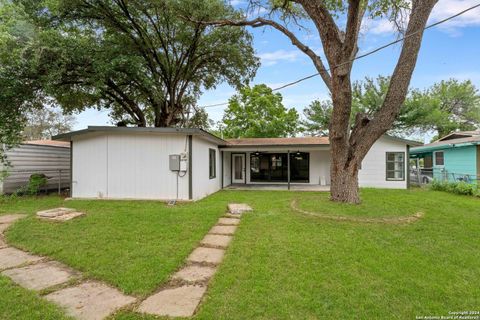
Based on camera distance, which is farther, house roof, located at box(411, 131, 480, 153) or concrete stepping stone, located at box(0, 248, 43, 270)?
house roof, located at box(411, 131, 480, 153)

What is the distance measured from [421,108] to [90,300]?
23.4 metres

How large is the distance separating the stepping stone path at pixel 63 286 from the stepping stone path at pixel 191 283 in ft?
0.99

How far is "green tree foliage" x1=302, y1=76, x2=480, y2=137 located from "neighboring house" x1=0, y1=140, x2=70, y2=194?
19108 mm

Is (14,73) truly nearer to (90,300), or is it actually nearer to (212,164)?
(212,164)

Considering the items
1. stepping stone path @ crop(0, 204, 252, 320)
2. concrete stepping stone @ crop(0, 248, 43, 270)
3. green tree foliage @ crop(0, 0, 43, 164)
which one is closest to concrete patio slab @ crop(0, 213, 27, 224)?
stepping stone path @ crop(0, 204, 252, 320)

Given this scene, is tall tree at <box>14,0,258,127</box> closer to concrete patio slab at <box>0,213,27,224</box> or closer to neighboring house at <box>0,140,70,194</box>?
neighboring house at <box>0,140,70,194</box>

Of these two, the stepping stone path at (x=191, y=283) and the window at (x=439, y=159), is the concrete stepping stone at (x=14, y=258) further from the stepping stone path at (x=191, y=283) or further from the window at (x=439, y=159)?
the window at (x=439, y=159)

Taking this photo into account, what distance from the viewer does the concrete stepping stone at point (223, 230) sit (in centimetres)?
523

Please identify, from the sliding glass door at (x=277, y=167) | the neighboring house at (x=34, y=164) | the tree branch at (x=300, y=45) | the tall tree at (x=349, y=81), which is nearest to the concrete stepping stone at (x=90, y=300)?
the tall tree at (x=349, y=81)

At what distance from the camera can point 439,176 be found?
14.9 metres

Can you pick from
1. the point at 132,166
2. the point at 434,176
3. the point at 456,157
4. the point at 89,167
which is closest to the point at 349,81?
the point at 132,166

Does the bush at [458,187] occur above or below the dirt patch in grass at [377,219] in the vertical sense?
above

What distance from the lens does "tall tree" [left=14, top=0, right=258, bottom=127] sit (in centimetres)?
952

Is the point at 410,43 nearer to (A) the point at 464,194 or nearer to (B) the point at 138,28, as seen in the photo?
(A) the point at 464,194
